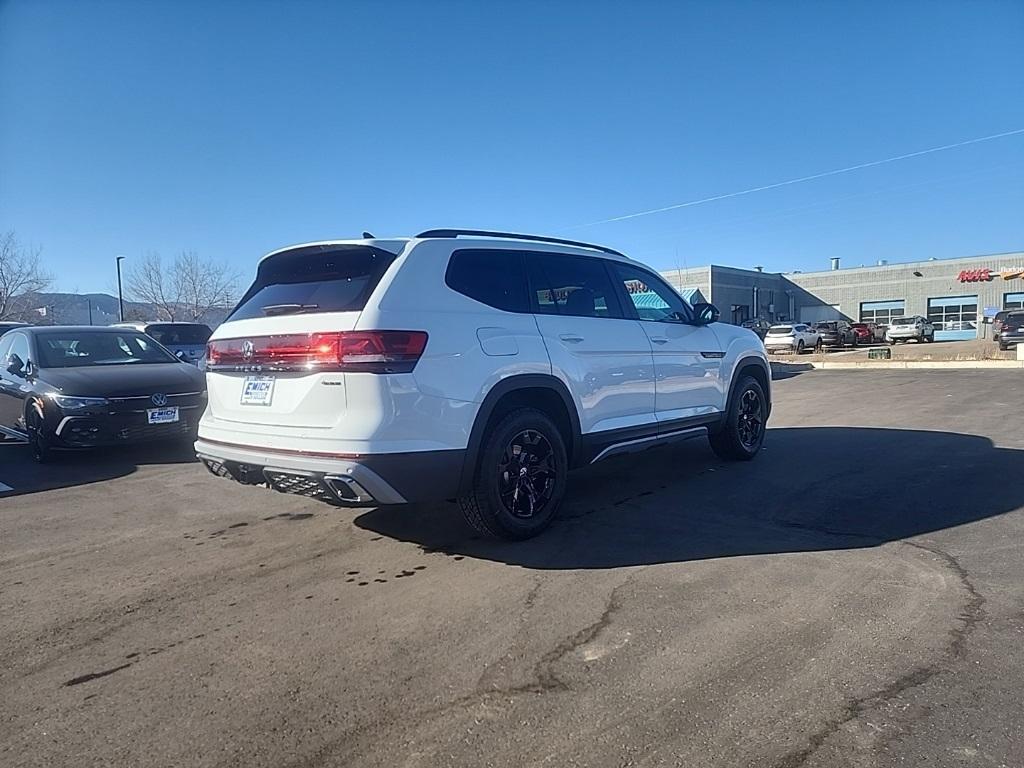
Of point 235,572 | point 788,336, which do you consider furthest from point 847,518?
point 788,336

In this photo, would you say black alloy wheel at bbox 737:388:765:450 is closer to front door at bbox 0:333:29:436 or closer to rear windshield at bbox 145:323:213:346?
front door at bbox 0:333:29:436

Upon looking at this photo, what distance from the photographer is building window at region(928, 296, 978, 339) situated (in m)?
50.5

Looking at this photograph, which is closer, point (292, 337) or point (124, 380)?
point (292, 337)

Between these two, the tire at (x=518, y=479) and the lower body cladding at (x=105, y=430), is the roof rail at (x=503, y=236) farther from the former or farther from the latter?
the lower body cladding at (x=105, y=430)

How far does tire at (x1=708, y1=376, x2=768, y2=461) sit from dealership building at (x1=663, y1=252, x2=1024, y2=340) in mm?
42120

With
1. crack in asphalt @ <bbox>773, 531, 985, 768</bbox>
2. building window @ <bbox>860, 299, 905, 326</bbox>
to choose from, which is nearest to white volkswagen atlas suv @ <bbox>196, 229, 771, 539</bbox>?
crack in asphalt @ <bbox>773, 531, 985, 768</bbox>

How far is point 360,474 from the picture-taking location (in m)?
3.67

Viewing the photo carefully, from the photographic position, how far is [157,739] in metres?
2.48

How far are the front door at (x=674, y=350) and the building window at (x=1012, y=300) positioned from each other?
5465cm

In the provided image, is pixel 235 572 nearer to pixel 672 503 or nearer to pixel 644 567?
pixel 644 567

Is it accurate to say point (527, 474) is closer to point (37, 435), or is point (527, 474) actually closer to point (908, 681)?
point (908, 681)

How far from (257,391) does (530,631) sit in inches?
87.6

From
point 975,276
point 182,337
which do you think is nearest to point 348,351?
point 182,337

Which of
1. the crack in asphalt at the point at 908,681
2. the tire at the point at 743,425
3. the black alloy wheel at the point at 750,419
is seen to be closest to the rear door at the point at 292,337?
the crack in asphalt at the point at 908,681
